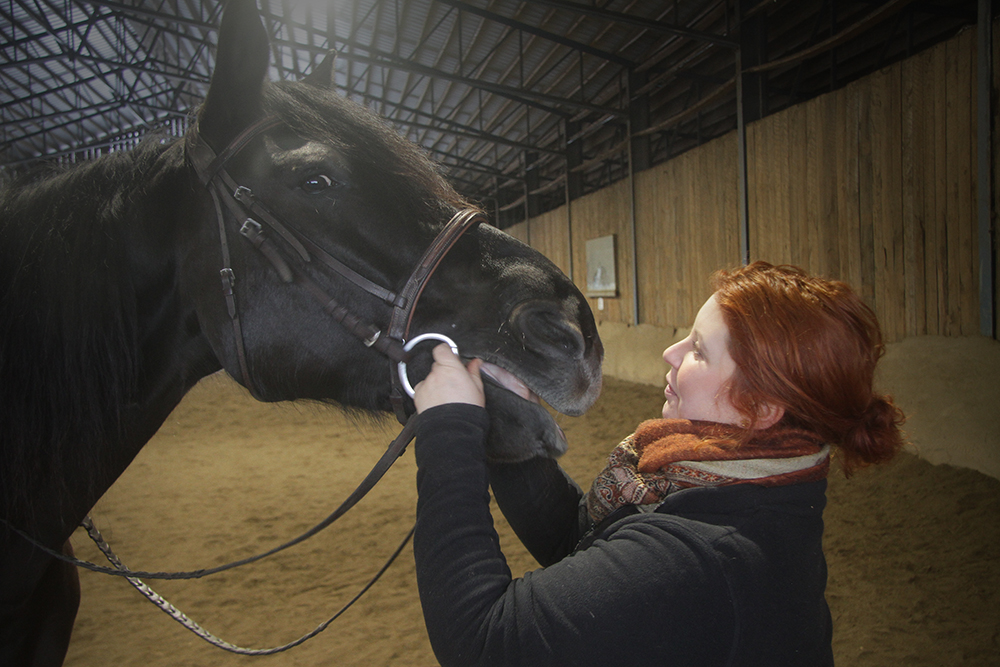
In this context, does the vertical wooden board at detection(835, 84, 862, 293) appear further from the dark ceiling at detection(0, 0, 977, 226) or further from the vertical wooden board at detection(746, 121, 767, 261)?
the vertical wooden board at detection(746, 121, 767, 261)

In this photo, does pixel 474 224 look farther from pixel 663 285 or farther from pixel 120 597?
pixel 663 285

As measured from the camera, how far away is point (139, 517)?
4.48 m

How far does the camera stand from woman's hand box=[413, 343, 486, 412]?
2.90ft

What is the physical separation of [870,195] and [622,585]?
5571 millimetres

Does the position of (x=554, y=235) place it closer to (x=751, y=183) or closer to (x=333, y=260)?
(x=751, y=183)

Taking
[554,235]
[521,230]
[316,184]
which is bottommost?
[316,184]

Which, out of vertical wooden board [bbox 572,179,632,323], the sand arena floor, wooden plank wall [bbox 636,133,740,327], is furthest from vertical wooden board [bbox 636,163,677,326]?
the sand arena floor

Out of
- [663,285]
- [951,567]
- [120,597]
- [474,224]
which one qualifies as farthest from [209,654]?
[663,285]

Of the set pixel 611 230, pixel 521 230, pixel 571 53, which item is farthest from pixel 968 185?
pixel 521 230

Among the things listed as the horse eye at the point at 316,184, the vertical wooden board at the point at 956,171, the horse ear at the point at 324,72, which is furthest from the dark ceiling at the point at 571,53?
the horse eye at the point at 316,184

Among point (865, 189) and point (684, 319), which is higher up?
point (865, 189)

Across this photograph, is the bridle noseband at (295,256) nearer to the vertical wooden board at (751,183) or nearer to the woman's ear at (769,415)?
the woman's ear at (769,415)

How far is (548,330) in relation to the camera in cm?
101

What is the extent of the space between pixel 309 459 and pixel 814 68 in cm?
983
